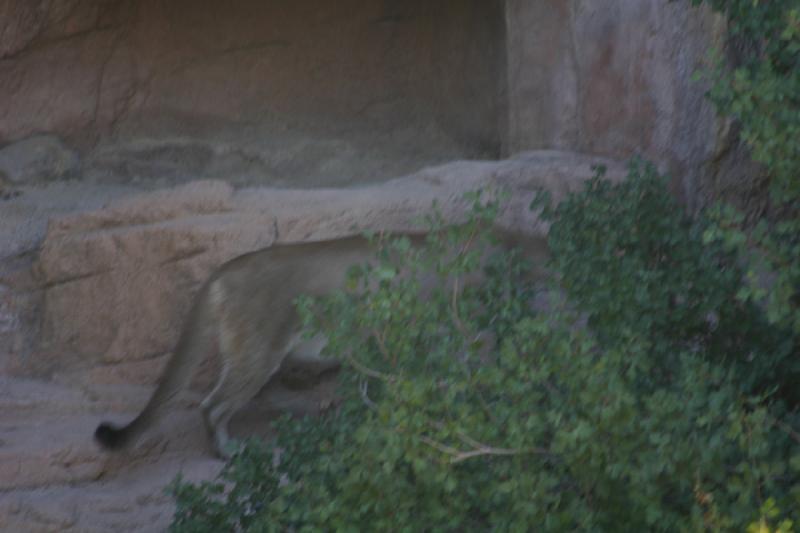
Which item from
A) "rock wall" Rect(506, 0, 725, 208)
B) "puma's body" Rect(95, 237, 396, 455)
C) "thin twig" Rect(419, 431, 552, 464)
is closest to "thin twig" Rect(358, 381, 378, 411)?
"thin twig" Rect(419, 431, 552, 464)

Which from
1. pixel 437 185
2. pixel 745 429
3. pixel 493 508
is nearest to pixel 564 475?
pixel 493 508

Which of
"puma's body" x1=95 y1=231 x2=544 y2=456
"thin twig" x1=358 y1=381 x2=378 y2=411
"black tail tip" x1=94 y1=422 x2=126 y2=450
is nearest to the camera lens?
"thin twig" x1=358 y1=381 x2=378 y2=411

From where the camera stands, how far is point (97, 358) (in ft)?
21.7

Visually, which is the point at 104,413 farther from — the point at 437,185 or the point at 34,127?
the point at 34,127

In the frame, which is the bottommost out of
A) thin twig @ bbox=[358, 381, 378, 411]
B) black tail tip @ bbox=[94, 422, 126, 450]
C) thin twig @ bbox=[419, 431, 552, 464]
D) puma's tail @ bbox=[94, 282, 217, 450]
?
black tail tip @ bbox=[94, 422, 126, 450]

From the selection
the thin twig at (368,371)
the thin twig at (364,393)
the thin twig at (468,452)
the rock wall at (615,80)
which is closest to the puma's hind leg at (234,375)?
the thin twig at (364,393)

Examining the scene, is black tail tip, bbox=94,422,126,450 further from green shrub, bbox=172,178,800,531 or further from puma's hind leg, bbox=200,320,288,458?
green shrub, bbox=172,178,800,531

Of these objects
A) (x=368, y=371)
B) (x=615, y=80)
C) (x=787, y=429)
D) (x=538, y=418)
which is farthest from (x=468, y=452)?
(x=615, y=80)

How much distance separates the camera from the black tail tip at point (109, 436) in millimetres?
5805

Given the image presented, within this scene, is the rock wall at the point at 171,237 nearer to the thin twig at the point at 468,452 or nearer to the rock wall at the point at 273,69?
the rock wall at the point at 273,69

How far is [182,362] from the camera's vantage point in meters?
6.04

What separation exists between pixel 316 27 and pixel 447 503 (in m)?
5.48

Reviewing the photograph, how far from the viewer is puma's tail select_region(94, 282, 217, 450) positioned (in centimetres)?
593

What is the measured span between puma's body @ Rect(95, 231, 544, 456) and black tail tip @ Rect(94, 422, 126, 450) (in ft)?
0.35
